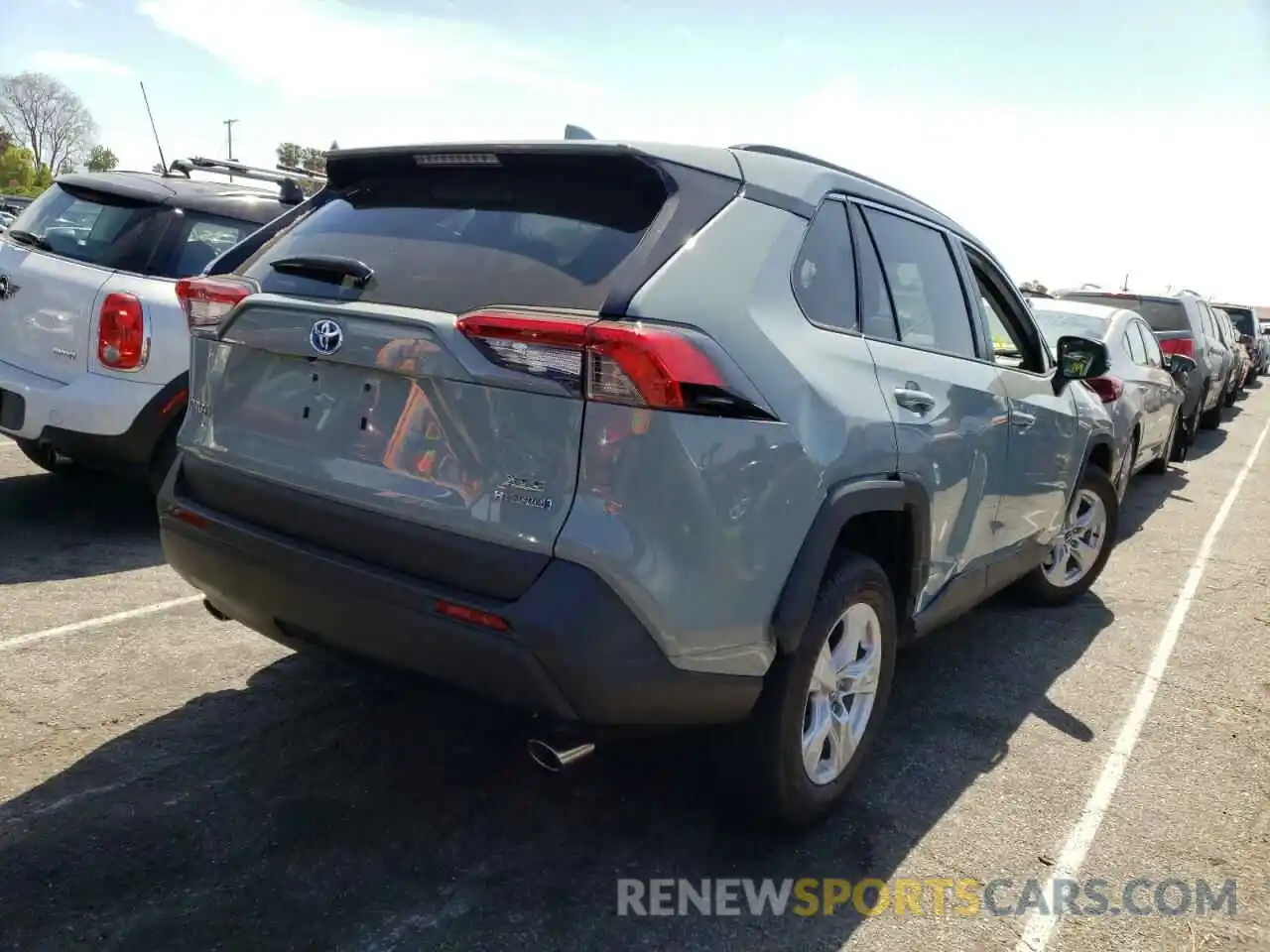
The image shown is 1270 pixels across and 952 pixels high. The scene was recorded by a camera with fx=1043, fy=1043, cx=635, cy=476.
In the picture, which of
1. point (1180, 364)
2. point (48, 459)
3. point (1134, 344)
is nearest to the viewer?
point (48, 459)

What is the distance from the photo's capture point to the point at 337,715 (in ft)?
11.7

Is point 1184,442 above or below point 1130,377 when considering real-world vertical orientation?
below

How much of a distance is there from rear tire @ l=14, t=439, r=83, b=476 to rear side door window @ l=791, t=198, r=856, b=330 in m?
4.14

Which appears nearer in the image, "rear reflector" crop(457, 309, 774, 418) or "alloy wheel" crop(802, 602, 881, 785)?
"rear reflector" crop(457, 309, 774, 418)

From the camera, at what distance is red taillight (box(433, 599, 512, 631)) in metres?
2.34

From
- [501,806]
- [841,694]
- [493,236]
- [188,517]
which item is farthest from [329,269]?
[841,694]

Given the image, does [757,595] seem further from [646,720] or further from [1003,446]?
[1003,446]

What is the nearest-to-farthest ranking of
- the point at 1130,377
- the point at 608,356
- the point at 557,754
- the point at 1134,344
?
the point at 608,356
the point at 557,754
the point at 1130,377
the point at 1134,344

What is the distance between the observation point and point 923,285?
12.1 ft

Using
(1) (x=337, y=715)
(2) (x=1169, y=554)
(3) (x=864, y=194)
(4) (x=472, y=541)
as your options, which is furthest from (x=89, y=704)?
(2) (x=1169, y=554)

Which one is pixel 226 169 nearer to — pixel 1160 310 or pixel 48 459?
pixel 48 459

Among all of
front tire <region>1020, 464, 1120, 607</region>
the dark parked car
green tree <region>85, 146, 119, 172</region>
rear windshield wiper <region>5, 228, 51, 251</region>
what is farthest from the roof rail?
green tree <region>85, 146, 119, 172</region>

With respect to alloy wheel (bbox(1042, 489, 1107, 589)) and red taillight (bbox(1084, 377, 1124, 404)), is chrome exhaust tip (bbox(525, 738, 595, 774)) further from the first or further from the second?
red taillight (bbox(1084, 377, 1124, 404))

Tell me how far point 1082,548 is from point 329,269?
14.6ft
